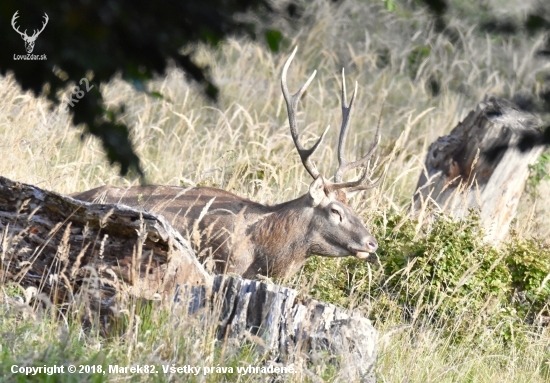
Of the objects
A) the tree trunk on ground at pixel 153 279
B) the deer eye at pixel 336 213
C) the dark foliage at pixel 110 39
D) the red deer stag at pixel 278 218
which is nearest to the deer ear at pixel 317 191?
the red deer stag at pixel 278 218

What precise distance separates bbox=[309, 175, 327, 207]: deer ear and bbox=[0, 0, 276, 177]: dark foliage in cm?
526

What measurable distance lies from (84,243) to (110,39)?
355 cm

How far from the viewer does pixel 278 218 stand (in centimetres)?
757

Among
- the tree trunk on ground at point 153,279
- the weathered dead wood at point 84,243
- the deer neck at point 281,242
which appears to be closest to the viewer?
the tree trunk on ground at point 153,279

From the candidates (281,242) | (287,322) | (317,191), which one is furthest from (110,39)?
(317,191)

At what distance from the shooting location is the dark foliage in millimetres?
1979

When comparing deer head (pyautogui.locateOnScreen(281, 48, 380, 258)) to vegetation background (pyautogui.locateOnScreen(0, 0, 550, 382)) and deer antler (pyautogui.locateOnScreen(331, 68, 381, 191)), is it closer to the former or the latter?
deer antler (pyautogui.locateOnScreen(331, 68, 381, 191))

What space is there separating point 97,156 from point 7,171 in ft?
5.84

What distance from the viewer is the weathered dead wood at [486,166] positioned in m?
8.30

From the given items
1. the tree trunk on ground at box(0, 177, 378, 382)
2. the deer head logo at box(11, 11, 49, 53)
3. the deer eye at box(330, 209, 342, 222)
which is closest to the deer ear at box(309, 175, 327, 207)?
the deer eye at box(330, 209, 342, 222)

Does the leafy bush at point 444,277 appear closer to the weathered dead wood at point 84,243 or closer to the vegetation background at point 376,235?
the vegetation background at point 376,235

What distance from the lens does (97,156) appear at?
9.94 meters

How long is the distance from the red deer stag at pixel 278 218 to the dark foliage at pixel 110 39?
193 inches

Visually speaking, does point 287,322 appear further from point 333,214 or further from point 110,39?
point 110,39
